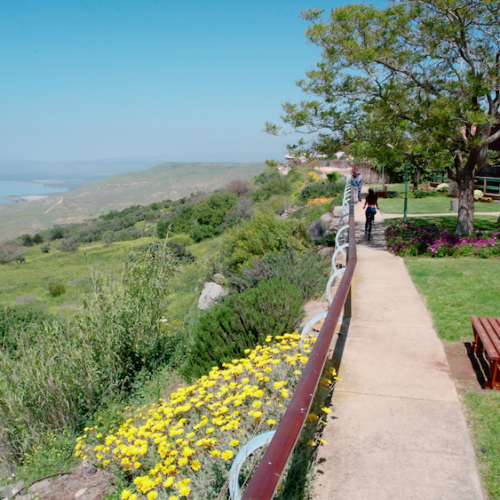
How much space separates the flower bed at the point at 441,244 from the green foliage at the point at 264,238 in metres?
2.99

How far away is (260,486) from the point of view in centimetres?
142

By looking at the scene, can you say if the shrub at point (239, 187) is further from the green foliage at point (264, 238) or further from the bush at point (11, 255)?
the green foliage at point (264, 238)

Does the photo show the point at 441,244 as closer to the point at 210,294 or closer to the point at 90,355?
the point at 210,294

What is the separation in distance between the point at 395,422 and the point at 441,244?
7873mm

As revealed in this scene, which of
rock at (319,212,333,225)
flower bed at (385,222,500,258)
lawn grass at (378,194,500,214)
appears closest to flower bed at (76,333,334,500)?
flower bed at (385,222,500,258)

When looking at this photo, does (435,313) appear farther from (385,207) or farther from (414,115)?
(385,207)

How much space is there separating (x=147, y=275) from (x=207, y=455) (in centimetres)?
529

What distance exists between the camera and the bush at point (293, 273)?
8461mm

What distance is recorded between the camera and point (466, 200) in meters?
11.5

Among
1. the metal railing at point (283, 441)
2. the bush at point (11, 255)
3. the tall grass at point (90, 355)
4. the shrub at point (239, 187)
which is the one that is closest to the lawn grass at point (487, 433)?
the metal railing at point (283, 441)

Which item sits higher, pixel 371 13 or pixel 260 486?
pixel 371 13

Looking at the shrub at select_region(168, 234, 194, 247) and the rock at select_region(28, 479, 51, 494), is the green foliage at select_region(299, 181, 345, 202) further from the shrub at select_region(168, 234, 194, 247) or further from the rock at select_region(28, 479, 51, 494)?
the rock at select_region(28, 479, 51, 494)

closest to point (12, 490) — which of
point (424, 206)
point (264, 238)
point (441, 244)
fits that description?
point (441, 244)

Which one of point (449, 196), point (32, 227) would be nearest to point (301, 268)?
point (449, 196)
